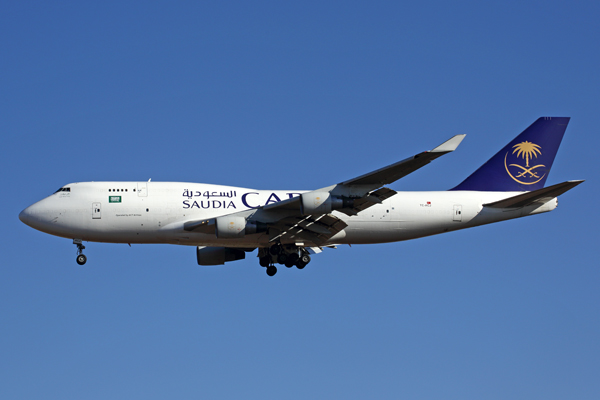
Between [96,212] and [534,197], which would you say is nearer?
[96,212]

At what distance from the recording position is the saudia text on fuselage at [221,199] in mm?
33688

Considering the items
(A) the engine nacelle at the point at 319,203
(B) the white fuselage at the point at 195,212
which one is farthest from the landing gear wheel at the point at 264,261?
(A) the engine nacelle at the point at 319,203

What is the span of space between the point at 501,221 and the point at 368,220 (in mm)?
7243

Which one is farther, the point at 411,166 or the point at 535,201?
the point at 535,201

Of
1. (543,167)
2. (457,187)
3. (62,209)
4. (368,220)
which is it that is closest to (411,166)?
(368,220)

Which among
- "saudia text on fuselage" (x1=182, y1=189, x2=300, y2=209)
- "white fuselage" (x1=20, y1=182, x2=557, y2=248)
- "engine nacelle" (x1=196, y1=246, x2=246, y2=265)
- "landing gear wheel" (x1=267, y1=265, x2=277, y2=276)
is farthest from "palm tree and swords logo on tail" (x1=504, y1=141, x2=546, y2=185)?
"engine nacelle" (x1=196, y1=246, x2=246, y2=265)

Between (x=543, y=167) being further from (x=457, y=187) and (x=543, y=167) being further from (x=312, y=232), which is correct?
(x=312, y=232)

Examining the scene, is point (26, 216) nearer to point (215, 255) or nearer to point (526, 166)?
point (215, 255)

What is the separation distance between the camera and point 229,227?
31.5m

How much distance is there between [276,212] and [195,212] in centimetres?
414

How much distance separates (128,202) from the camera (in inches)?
1297

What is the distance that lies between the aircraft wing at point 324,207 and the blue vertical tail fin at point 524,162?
858cm

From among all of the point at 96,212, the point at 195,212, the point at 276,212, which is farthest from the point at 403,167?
the point at 96,212

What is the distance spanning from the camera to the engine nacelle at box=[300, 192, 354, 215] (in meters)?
29.8
